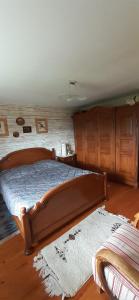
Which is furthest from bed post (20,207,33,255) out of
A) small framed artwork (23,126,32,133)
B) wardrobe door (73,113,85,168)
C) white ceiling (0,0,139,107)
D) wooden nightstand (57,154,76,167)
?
wardrobe door (73,113,85,168)

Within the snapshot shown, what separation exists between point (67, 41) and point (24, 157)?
9.30ft

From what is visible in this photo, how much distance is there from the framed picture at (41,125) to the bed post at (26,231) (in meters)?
2.54

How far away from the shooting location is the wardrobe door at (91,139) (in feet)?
12.7

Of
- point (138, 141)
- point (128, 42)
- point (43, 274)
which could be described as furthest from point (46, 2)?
point (138, 141)

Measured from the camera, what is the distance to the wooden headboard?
3324 mm

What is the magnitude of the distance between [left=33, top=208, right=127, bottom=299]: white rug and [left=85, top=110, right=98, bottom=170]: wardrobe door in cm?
196

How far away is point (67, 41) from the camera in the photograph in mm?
1233

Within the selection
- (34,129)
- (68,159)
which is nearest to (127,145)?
(68,159)

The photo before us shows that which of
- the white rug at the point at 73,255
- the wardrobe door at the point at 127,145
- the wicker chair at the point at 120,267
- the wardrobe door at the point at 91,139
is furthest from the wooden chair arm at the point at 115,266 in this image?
the wardrobe door at the point at 91,139

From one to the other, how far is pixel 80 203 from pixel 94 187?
401 millimetres

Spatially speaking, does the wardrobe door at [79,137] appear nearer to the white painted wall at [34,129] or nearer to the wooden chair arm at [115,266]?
the white painted wall at [34,129]

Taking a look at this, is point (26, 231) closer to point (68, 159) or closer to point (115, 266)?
point (115, 266)

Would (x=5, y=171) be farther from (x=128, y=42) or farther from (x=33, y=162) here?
(x=128, y=42)

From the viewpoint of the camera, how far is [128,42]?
1305mm
